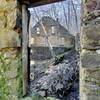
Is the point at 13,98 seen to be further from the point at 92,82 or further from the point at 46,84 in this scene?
the point at 92,82

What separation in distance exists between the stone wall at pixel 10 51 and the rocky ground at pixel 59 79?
0.22 m

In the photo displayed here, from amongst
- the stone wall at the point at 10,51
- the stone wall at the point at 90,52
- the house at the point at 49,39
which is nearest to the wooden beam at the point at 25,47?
the stone wall at the point at 10,51

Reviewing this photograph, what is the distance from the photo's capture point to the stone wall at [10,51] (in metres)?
2.37

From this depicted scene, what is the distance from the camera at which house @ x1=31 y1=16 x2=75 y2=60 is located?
412 cm

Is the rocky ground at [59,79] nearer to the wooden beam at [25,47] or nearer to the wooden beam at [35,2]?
the wooden beam at [25,47]

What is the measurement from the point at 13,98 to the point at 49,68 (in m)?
1.01

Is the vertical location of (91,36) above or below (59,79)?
above

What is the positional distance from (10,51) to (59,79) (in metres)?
0.72

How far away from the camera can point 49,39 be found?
5020 millimetres

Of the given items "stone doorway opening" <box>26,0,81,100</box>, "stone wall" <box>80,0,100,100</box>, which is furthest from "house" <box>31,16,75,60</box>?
"stone wall" <box>80,0,100,100</box>

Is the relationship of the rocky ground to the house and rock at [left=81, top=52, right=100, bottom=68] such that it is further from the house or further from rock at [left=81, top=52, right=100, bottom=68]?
rock at [left=81, top=52, right=100, bottom=68]

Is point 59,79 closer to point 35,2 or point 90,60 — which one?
point 35,2

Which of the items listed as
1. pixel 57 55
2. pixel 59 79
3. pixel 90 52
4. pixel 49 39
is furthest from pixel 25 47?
pixel 49 39

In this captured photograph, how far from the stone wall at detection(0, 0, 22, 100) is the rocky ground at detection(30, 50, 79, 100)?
219 millimetres
